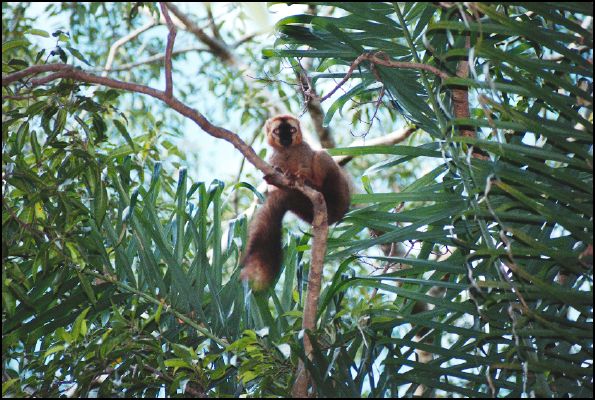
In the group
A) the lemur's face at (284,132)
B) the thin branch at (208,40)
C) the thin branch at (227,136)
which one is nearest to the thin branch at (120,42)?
the thin branch at (208,40)

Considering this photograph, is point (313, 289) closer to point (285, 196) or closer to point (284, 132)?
point (285, 196)

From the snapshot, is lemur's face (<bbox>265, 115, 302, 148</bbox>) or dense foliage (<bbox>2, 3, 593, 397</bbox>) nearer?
dense foliage (<bbox>2, 3, 593, 397</bbox>)

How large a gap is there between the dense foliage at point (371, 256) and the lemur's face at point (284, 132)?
977 mm

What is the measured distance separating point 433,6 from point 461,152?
0.64 m

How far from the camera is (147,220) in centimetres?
329

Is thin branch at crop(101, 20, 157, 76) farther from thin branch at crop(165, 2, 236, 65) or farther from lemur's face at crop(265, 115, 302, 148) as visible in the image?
lemur's face at crop(265, 115, 302, 148)

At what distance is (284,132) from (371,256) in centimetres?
175

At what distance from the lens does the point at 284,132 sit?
4.52m

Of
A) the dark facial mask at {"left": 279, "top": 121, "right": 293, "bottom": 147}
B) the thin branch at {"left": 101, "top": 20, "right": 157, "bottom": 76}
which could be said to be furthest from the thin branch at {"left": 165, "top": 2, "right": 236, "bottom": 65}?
the dark facial mask at {"left": 279, "top": 121, "right": 293, "bottom": 147}

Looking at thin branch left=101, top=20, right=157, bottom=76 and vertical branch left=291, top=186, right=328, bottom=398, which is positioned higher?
thin branch left=101, top=20, right=157, bottom=76

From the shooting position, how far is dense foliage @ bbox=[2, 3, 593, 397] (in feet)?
7.82

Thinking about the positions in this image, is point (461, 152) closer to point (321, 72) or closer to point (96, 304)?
point (321, 72)

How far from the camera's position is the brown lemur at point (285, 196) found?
11.0 feet

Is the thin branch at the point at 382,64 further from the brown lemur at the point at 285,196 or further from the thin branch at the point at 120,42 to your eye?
the thin branch at the point at 120,42
